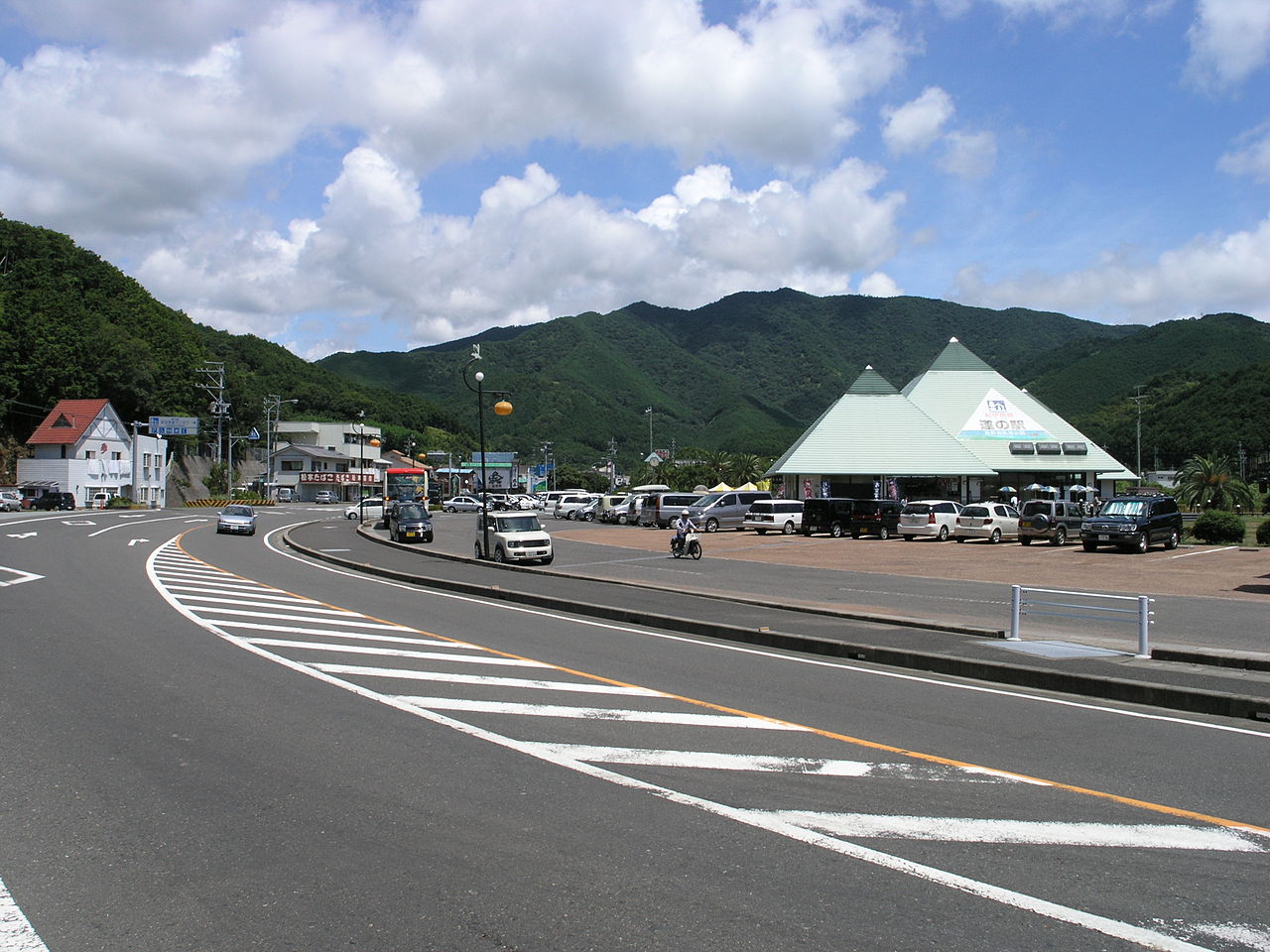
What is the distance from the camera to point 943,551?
1348 inches

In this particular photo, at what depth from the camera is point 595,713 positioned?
29.5 ft

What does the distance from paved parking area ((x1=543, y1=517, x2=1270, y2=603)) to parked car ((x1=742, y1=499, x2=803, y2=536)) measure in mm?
3037

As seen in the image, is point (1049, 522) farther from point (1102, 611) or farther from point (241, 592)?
point (241, 592)

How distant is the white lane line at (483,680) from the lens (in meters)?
10.1

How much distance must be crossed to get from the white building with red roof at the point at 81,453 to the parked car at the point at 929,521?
69970mm

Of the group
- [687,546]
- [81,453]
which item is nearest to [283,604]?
[687,546]

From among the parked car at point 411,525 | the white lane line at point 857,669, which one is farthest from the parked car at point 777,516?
the white lane line at point 857,669

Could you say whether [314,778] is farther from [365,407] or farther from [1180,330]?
[1180,330]

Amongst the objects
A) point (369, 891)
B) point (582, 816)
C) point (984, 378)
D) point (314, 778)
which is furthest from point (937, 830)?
point (984, 378)

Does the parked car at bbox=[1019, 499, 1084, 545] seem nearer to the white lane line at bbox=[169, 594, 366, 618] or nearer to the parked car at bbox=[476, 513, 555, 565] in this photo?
the parked car at bbox=[476, 513, 555, 565]

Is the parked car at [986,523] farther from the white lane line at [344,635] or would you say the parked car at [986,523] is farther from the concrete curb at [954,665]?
the white lane line at [344,635]

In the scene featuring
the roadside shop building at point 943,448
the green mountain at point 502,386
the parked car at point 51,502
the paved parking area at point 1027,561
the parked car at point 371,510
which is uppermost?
the green mountain at point 502,386

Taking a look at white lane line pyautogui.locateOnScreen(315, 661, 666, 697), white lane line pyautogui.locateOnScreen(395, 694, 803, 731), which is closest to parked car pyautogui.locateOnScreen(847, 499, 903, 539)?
white lane line pyautogui.locateOnScreen(315, 661, 666, 697)

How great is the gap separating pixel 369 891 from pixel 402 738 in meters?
3.14
